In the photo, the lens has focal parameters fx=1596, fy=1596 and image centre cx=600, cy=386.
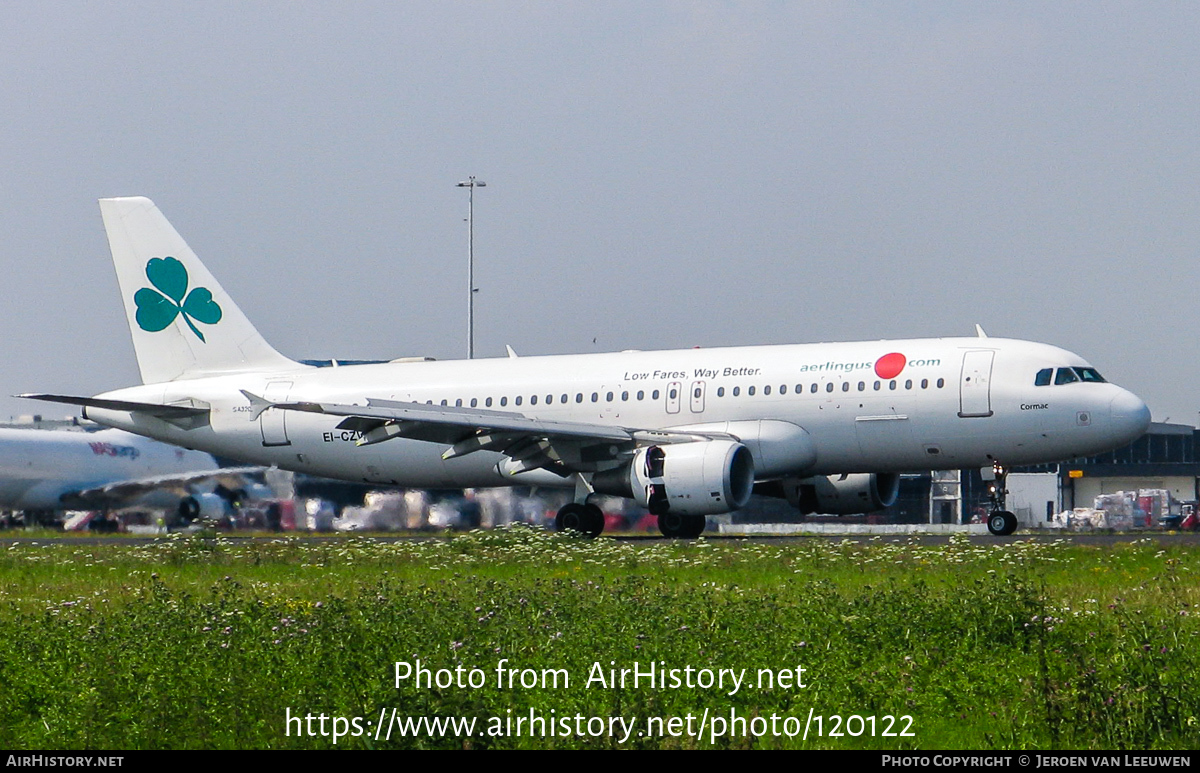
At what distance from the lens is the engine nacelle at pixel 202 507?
40.4 metres

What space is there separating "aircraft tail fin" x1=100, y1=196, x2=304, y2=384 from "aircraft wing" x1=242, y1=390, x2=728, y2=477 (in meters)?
5.07

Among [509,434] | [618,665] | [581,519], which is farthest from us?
[581,519]

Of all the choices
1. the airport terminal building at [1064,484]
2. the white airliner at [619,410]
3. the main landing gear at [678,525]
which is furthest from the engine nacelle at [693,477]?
the airport terminal building at [1064,484]

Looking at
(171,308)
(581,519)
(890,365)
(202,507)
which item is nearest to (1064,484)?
(202,507)

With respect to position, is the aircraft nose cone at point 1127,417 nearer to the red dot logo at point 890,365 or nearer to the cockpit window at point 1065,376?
the cockpit window at point 1065,376

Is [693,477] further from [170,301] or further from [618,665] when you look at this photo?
[618,665]

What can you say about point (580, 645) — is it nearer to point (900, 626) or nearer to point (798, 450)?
point (900, 626)

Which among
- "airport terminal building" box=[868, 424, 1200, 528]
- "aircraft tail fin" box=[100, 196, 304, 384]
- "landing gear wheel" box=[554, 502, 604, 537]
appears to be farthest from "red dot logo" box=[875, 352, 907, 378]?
"airport terminal building" box=[868, 424, 1200, 528]

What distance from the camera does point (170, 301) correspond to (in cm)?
3647

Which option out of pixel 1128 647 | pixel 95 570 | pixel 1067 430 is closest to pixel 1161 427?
pixel 1067 430

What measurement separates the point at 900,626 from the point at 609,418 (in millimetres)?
19204

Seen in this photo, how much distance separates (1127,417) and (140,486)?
29.4m

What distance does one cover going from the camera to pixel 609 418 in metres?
31.8

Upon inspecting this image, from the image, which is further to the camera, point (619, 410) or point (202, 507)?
point (202, 507)
